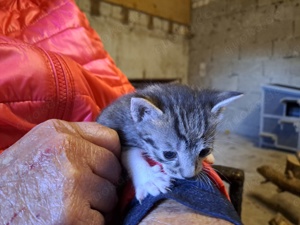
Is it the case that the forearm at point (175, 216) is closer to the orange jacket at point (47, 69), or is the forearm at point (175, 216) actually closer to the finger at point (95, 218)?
the finger at point (95, 218)

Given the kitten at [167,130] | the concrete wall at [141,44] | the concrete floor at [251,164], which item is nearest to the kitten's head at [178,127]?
the kitten at [167,130]

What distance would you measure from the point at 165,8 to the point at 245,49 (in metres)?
1.26

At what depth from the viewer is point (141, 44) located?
3.86 meters

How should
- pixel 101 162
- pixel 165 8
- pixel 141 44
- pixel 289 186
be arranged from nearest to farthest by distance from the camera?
1. pixel 101 162
2. pixel 289 186
3. pixel 141 44
4. pixel 165 8

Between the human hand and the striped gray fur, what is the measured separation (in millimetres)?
171

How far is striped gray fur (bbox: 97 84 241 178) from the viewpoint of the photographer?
2.59 feet

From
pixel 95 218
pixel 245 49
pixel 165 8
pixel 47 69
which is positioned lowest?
pixel 95 218

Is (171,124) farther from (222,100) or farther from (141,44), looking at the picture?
(141,44)

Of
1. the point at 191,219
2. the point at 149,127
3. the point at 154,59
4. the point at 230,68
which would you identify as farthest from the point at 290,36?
the point at 191,219

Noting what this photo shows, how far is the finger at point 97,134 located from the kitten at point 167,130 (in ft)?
0.30

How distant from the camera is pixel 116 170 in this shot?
747 millimetres

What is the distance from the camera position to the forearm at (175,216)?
0.55 metres

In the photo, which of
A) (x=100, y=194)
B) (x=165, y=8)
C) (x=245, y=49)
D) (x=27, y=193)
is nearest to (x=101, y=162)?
(x=100, y=194)

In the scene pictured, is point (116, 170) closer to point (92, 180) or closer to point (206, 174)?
point (92, 180)
